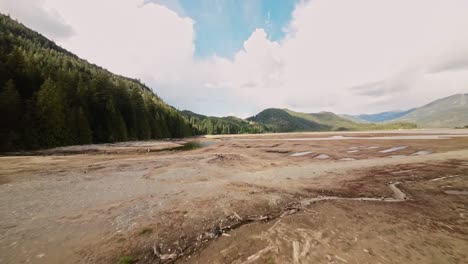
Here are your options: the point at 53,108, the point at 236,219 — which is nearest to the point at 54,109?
the point at 53,108

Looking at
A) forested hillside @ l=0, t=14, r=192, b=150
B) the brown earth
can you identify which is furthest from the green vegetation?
the brown earth

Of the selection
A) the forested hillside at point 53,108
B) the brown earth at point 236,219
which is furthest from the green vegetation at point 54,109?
the brown earth at point 236,219

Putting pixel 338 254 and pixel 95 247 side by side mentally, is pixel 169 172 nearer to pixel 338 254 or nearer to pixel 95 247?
pixel 95 247

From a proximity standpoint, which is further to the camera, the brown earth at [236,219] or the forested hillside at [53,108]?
the forested hillside at [53,108]

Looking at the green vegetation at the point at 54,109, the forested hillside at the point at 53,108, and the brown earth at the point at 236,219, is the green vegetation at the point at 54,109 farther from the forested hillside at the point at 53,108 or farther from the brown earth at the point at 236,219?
the brown earth at the point at 236,219

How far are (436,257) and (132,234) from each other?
1060 cm

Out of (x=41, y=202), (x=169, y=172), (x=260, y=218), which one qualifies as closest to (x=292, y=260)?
(x=260, y=218)

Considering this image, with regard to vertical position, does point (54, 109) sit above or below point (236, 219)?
above

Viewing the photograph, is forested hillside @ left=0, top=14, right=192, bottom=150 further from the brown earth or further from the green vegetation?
the brown earth

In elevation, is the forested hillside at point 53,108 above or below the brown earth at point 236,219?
above

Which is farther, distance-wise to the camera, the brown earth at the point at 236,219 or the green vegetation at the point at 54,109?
the green vegetation at the point at 54,109

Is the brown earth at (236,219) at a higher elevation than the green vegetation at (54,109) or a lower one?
lower

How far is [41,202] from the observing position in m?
12.4

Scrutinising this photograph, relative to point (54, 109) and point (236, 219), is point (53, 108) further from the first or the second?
point (236, 219)
